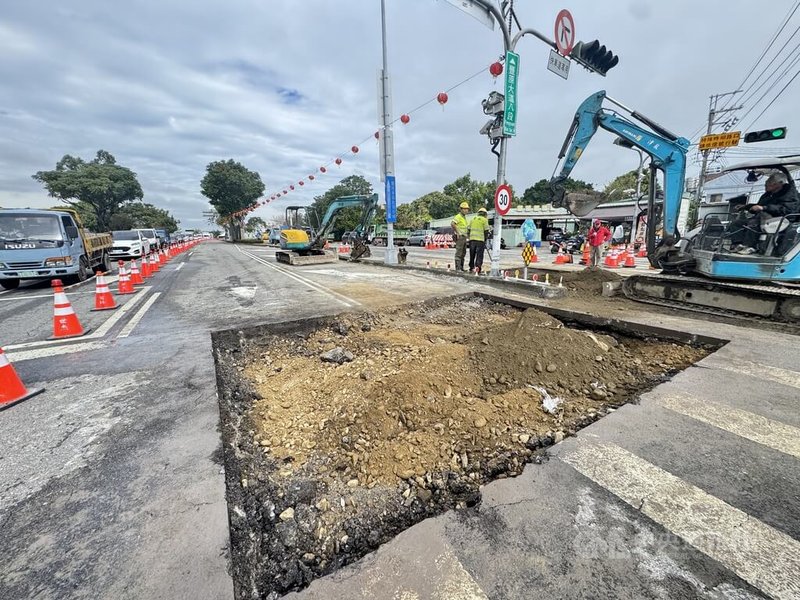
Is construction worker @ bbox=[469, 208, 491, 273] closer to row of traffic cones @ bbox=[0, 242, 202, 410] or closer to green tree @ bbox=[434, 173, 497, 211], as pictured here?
row of traffic cones @ bbox=[0, 242, 202, 410]

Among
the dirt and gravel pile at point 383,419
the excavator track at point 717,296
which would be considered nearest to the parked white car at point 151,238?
the dirt and gravel pile at point 383,419

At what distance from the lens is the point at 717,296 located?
6125 millimetres

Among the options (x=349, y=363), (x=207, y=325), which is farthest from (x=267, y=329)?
(x=349, y=363)

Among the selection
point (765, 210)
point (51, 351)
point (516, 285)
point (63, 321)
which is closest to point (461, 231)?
point (516, 285)

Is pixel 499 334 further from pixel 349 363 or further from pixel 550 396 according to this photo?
pixel 349 363

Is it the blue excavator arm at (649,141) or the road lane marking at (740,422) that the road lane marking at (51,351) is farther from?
the blue excavator arm at (649,141)

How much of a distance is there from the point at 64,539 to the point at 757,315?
8.75 meters

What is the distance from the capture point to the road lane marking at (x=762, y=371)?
11.3 feet

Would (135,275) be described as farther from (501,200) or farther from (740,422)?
(740,422)

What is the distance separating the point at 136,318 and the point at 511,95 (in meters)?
9.12

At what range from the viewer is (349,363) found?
14.0 ft

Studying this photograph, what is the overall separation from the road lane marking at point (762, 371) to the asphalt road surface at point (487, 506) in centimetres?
2

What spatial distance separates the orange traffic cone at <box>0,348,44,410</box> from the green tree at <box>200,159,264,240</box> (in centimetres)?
4883

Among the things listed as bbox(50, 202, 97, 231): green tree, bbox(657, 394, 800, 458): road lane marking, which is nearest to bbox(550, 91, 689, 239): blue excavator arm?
bbox(657, 394, 800, 458): road lane marking
